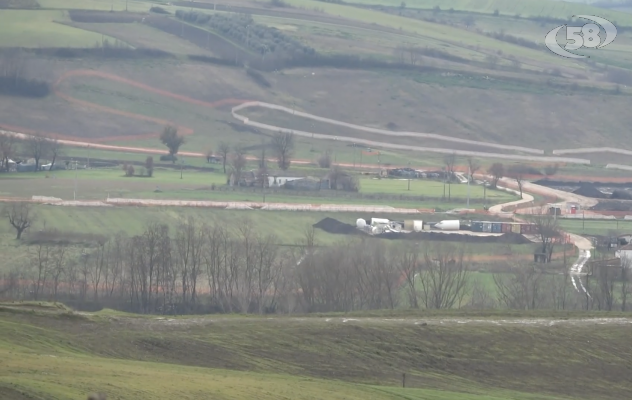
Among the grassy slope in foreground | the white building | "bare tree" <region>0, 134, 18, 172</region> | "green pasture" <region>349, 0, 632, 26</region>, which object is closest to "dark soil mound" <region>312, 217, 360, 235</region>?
the white building

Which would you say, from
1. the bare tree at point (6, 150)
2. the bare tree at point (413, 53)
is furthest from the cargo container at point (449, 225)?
the bare tree at point (413, 53)

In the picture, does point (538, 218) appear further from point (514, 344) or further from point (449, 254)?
point (514, 344)

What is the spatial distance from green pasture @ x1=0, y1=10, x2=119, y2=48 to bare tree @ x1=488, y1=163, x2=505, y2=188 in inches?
1434

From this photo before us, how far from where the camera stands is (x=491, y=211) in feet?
234

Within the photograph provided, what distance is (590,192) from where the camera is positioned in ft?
268

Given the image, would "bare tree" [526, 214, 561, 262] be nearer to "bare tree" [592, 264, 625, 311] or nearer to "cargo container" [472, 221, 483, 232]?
"cargo container" [472, 221, 483, 232]

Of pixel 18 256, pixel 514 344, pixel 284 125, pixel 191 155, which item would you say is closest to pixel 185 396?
pixel 514 344

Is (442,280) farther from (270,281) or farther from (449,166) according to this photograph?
(449,166)

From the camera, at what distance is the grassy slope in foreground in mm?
28547

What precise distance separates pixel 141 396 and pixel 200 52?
91.8 meters

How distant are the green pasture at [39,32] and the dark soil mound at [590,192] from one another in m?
43.0

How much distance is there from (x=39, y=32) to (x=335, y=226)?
53.0m

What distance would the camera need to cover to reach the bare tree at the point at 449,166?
8116cm

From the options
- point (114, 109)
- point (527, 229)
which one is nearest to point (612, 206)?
point (527, 229)
